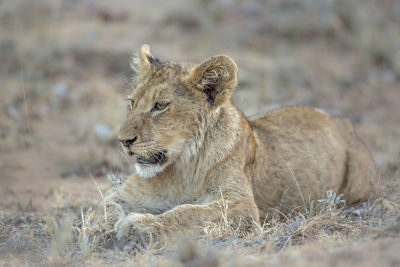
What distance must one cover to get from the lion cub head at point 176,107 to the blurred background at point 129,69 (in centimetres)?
161

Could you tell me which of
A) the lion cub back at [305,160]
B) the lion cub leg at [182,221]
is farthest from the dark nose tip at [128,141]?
the lion cub back at [305,160]

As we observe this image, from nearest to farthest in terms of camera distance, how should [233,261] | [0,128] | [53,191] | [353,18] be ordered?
[233,261] < [53,191] < [0,128] < [353,18]

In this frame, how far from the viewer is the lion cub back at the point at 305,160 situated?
15.8ft

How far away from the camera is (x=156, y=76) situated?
432 cm

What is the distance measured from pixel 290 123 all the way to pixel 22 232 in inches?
113

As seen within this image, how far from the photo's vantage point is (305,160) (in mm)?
5090

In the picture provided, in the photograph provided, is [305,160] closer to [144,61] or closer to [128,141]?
[144,61]

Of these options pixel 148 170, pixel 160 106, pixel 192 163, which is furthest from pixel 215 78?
pixel 148 170

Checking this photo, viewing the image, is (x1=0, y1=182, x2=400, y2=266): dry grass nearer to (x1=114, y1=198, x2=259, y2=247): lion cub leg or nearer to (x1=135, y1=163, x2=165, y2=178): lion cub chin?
(x1=114, y1=198, x2=259, y2=247): lion cub leg

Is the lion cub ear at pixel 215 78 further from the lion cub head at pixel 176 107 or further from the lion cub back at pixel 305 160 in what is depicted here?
the lion cub back at pixel 305 160

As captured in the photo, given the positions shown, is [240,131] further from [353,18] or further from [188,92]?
[353,18]

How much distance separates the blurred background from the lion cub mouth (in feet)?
4.94

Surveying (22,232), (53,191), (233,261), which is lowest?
(53,191)

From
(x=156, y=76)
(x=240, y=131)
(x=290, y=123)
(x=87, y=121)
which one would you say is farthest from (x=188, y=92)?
(x=87, y=121)
